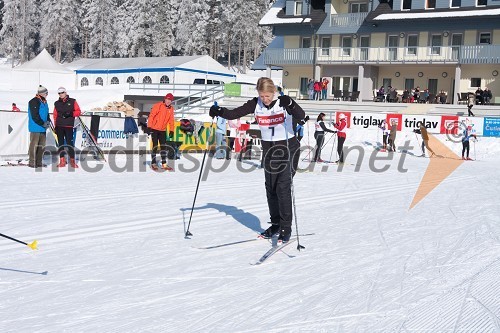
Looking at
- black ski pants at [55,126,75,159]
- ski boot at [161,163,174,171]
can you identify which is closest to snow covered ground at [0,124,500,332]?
black ski pants at [55,126,75,159]

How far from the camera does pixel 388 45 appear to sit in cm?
3878

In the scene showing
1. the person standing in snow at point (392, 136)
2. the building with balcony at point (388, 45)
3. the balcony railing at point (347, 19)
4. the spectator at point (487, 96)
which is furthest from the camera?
the balcony railing at point (347, 19)

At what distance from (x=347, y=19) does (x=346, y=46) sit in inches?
74.0

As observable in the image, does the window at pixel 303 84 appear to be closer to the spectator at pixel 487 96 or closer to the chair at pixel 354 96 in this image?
the chair at pixel 354 96

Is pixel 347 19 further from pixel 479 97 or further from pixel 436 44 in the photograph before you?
pixel 479 97

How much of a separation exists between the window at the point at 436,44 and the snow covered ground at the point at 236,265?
2935cm

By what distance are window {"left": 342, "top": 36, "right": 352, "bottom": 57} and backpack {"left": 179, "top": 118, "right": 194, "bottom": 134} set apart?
23.9 m

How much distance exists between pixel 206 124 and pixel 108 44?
74707 mm

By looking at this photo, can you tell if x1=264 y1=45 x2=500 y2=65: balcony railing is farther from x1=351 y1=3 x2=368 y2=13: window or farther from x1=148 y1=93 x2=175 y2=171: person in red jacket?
x1=148 y1=93 x2=175 y2=171: person in red jacket

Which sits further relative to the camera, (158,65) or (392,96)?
(158,65)

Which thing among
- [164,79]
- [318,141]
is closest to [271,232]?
[318,141]

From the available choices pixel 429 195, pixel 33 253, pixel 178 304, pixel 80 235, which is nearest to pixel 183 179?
pixel 429 195

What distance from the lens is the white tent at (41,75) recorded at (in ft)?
169

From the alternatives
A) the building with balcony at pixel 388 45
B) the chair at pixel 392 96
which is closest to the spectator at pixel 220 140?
the chair at pixel 392 96
